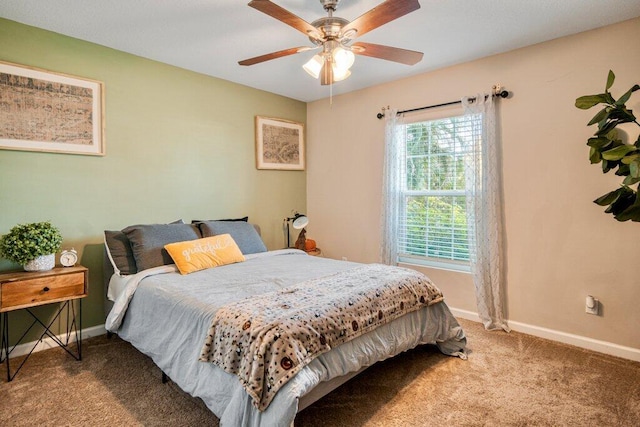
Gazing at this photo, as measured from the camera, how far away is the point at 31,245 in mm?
2324

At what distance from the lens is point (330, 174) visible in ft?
14.6

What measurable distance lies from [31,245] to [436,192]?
335cm

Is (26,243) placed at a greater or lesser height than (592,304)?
greater

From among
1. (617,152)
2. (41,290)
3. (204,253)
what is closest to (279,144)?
(204,253)

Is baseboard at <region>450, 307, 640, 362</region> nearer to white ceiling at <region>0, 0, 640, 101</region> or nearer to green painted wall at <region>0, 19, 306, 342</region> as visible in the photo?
white ceiling at <region>0, 0, 640, 101</region>

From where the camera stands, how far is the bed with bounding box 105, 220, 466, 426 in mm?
1556

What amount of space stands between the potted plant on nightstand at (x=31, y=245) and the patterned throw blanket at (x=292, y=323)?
4.93 feet

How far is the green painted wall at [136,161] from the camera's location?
264 cm

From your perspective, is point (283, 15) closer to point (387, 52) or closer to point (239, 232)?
point (387, 52)

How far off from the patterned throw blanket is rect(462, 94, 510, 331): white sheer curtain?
1.13 meters

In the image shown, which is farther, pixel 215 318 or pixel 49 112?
pixel 49 112

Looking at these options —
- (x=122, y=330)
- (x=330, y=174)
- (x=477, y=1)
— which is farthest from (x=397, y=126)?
(x=122, y=330)

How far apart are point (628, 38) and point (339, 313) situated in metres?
2.84

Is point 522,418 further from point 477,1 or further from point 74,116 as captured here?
point 74,116
